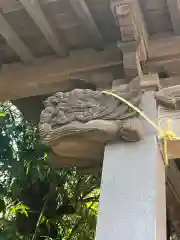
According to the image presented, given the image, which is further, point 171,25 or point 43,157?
point 43,157

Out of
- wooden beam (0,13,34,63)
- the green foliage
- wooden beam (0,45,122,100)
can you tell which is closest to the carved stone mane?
wooden beam (0,45,122,100)

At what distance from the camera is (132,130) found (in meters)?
1.60

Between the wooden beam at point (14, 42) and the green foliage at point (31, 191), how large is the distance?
19.6 inches

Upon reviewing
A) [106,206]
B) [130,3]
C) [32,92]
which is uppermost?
[130,3]

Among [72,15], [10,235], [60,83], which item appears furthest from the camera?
[10,235]

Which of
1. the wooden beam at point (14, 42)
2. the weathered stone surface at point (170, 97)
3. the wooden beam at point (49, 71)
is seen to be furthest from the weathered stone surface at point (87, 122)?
the wooden beam at point (14, 42)

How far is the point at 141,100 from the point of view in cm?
176

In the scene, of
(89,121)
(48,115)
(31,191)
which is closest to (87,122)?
(89,121)

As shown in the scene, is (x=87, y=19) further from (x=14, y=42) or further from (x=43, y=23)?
(x=14, y=42)

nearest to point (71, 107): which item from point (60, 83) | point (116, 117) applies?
point (116, 117)

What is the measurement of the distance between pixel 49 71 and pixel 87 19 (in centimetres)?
36

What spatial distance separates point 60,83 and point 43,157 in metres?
0.60

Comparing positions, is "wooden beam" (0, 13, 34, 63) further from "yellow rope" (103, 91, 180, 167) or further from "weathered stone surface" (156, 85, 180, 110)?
"weathered stone surface" (156, 85, 180, 110)

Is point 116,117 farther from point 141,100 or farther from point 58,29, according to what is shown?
point 58,29
